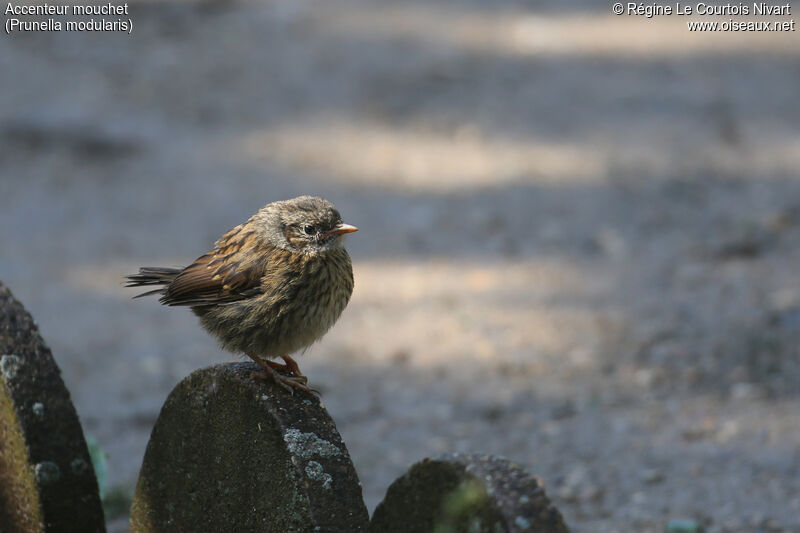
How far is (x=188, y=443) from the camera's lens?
3.47m

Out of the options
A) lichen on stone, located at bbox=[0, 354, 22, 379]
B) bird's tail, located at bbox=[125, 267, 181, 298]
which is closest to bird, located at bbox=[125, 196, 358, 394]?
bird's tail, located at bbox=[125, 267, 181, 298]

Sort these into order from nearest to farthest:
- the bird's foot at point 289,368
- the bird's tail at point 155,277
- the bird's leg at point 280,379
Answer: the bird's leg at point 280,379 → the bird's foot at point 289,368 → the bird's tail at point 155,277

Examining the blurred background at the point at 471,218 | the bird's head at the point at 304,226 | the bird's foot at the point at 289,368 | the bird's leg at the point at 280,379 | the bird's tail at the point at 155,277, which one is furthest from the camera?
the blurred background at the point at 471,218

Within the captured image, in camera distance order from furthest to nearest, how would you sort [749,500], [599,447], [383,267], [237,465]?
[383,267] → [599,447] → [749,500] → [237,465]

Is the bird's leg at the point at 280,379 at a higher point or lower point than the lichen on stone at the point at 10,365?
lower

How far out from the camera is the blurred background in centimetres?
566

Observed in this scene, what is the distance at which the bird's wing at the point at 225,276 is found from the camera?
3.57 m

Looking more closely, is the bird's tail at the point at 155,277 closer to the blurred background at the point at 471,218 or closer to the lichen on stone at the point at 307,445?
the lichen on stone at the point at 307,445

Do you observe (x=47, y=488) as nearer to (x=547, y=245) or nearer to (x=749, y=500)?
(x=749, y=500)

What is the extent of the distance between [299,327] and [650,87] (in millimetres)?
6813

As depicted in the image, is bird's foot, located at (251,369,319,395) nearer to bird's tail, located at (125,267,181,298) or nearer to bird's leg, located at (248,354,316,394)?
bird's leg, located at (248,354,316,394)

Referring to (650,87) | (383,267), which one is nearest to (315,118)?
(383,267)

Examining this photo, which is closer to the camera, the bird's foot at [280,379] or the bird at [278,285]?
the bird's foot at [280,379]

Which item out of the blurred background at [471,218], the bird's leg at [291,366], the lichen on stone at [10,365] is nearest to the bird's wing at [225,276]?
the bird's leg at [291,366]
